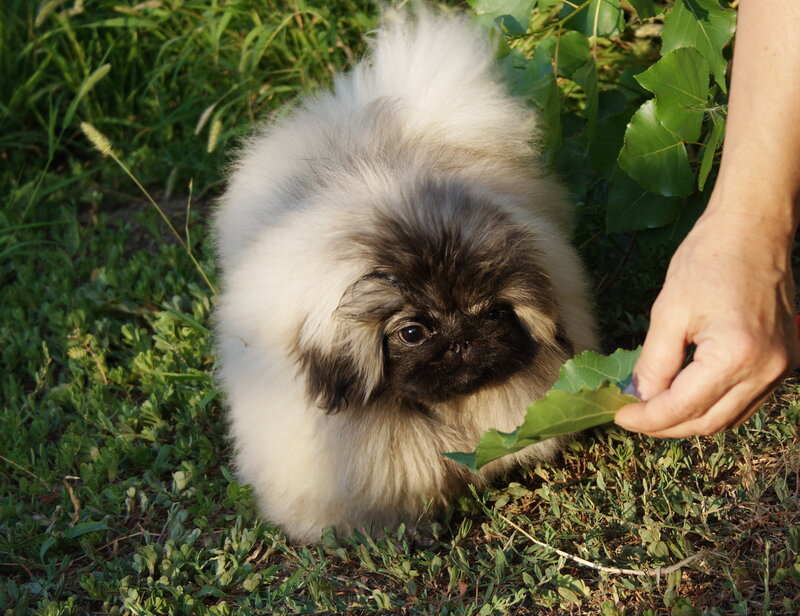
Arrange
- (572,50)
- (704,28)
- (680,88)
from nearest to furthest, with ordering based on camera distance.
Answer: (680,88) < (704,28) < (572,50)


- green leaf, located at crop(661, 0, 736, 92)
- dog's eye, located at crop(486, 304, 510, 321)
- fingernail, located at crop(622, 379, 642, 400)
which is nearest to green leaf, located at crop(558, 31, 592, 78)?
green leaf, located at crop(661, 0, 736, 92)

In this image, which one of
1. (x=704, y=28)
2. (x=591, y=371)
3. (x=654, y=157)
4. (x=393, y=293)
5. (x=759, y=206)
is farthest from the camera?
(x=654, y=157)

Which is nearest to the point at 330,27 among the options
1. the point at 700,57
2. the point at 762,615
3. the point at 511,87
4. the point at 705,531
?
the point at 511,87

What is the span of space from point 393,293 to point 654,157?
3.24ft

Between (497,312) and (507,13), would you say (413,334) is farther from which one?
(507,13)

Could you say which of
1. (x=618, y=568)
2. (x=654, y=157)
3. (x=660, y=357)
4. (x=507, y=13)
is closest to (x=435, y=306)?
(x=660, y=357)

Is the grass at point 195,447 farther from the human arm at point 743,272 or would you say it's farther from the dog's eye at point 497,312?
the human arm at point 743,272

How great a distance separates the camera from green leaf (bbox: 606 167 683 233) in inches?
116

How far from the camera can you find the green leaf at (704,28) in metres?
2.53

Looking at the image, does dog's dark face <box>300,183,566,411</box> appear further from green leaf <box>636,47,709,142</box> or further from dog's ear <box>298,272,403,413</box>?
green leaf <box>636,47,709,142</box>

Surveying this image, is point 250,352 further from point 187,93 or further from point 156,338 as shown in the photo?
point 187,93

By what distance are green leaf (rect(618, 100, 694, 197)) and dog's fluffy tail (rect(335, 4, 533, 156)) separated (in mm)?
416

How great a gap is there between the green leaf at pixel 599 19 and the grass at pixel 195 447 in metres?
0.80

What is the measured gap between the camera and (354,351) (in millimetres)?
2281
